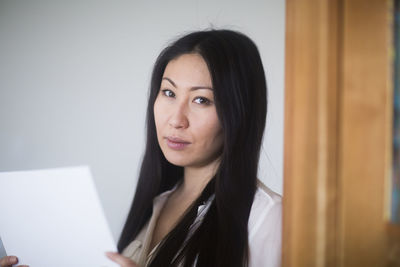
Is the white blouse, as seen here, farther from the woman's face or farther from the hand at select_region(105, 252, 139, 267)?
the hand at select_region(105, 252, 139, 267)

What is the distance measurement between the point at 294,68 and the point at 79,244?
2.99 ft

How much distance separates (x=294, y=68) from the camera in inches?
27.8

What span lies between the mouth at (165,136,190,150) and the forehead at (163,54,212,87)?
0.57 feet

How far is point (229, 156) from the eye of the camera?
95cm

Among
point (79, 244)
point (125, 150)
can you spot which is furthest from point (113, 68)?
point (79, 244)

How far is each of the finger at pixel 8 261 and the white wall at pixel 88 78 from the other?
1.05 feet

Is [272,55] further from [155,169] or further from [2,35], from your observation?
[2,35]

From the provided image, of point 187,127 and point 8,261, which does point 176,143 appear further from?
point 8,261

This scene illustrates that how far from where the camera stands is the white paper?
112cm

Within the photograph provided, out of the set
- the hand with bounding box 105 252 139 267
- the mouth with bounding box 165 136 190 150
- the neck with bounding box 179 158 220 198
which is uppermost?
the mouth with bounding box 165 136 190 150

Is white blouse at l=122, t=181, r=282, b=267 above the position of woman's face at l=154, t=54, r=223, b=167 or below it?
below

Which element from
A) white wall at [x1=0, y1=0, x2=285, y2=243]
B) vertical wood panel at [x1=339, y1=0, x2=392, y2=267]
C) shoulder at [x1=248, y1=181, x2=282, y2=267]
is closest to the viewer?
vertical wood panel at [x1=339, y1=0, x2=392, y2=267]

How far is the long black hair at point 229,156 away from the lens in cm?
92

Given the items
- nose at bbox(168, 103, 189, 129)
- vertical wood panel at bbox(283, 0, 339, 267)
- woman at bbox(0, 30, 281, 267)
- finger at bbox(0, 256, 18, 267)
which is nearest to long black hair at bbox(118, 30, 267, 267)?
woman at bbox(0, 30, 281, 267)
